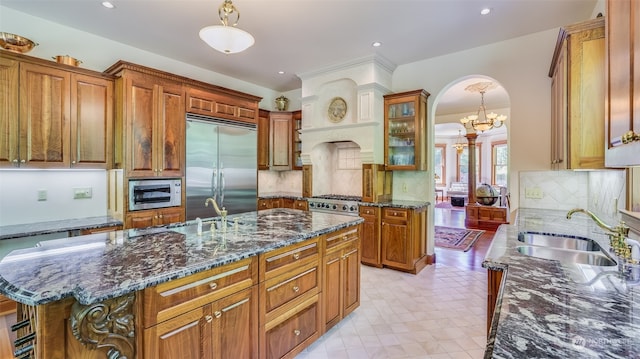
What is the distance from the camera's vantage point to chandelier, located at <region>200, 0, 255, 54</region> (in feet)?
6.54

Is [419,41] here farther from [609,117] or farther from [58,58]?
[58,58]

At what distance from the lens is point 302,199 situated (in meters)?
4.82

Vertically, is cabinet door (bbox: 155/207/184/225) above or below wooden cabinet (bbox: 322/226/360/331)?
above

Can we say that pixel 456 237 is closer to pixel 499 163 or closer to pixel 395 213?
pixel 395 213

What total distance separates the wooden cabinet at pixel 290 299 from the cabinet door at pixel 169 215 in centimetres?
231

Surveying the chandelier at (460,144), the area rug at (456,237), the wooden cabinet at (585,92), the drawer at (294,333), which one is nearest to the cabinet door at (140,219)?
the drawer at (294,333)

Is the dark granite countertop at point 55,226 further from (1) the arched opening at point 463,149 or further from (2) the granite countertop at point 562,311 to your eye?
(1) the arched opening at point 463,149

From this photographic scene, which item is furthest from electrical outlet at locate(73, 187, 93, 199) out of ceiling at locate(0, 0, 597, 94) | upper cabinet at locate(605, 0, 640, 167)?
upper cabinet at locate(605, 0, 640, 167)

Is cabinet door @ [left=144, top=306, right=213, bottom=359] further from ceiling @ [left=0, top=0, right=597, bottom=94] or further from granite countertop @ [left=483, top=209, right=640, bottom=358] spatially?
ceiling @ [left=0, top=0, right=597, bottom=94]

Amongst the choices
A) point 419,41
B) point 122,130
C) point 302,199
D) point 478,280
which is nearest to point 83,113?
point 122,130

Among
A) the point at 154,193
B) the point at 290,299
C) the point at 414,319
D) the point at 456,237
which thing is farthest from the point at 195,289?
the point at 456,237

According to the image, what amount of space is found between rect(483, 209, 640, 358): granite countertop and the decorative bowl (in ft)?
13.6

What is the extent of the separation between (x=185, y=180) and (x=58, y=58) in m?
1.76

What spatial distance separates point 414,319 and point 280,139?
376cm
